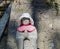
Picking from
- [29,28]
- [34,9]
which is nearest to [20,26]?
[29,28]

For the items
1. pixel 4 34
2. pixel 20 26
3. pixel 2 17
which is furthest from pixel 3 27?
pixel 20 26

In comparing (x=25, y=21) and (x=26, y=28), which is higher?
(x=25, y=21)

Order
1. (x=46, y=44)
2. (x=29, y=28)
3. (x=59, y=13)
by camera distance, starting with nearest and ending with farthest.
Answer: (x=29, y=28), (x=46, y=44), (x=59, y=13)

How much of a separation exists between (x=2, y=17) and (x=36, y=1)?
53.9 inches

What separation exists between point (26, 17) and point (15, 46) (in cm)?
79

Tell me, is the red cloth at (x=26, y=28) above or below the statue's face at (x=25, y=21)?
below

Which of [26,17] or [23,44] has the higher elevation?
[26,17]

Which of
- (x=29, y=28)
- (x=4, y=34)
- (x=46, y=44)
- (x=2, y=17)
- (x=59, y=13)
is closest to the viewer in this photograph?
(x=29, y=28)

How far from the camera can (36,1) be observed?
7129mm

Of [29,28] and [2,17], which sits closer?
[29,28]

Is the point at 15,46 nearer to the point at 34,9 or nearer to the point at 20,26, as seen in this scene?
the point at 20,26

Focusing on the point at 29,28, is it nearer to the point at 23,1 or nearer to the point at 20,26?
the point at 20,26

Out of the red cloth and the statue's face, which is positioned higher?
the statue's face

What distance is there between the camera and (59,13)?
6605 millimetres
